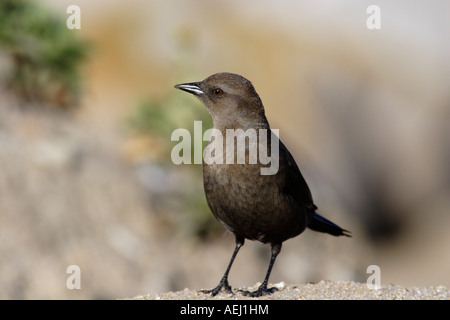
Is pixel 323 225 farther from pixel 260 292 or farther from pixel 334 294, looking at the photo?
pixel 260 292

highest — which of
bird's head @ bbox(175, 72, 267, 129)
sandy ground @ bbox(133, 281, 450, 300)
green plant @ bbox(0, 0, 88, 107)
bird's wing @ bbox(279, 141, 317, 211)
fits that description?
green plant @ bbox(0, 0, 88, 107)

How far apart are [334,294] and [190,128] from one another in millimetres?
5597

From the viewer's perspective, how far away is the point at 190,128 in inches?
448

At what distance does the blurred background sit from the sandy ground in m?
3.05

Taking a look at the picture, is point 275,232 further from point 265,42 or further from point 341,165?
point 265,42

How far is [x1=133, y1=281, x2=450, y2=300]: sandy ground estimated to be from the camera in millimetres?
6160

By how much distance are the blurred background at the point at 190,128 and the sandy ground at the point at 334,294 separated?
3051 mm

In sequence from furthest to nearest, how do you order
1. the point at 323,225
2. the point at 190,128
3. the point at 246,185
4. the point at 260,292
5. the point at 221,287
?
the point at 190,128 → the point at 323,225 → the point at 221,287 → the point at 260,292 → the point at 246,185

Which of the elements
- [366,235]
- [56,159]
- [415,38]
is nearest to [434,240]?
[366,235]

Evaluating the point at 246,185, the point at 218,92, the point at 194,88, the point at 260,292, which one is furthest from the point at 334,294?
the point at 194,88

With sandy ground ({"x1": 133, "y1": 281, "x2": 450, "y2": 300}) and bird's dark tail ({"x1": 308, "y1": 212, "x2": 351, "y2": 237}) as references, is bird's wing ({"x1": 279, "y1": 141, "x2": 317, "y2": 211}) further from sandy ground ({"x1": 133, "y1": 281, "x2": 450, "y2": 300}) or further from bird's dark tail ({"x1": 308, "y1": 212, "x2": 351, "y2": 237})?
sandy ground ({"x1": 133, "y1": 281, "x2": 450, "y2": 300})

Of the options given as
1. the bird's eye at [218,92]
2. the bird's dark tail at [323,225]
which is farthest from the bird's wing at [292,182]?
the bird's eye at [218,92]

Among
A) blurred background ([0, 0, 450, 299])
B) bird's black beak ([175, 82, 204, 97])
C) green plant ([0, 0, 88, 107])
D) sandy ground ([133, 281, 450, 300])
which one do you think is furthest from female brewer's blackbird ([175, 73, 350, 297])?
green plant ([0, 0, 88, 107])

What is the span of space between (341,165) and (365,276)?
13.8ft
